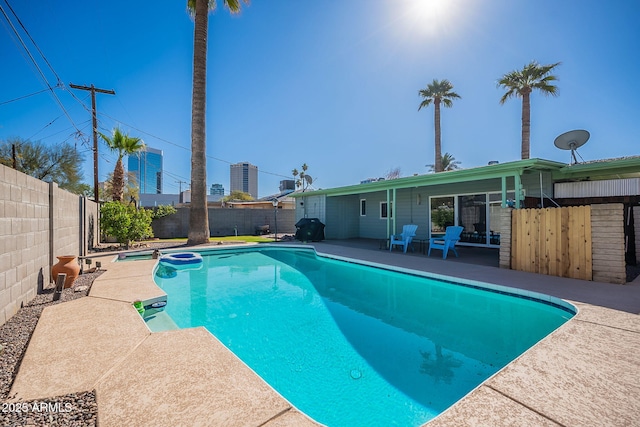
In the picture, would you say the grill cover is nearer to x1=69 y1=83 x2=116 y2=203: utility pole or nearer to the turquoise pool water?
the turquoise pool water

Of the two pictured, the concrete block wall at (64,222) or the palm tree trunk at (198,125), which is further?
the palm tree trunk at (198,125)

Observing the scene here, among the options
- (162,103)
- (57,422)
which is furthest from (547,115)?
(162,103)

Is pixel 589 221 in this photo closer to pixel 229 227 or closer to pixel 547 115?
pixel 547 115

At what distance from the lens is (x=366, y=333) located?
13.9 ft

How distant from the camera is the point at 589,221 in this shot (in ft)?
19.3

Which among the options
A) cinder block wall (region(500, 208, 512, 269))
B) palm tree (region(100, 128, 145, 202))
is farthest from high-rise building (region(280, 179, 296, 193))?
cinder block wall (region(500, 208, 512, 269))

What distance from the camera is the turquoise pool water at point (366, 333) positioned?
280 centimetres

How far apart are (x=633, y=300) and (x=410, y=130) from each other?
60.0 ft

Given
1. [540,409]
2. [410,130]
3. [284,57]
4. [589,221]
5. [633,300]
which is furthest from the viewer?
[410,130]

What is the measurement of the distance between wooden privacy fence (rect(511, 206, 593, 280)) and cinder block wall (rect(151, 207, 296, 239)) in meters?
14.2

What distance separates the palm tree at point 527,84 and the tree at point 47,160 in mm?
25732

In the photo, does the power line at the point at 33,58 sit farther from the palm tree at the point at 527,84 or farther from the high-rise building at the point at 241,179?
the high-rise building at the point at 241,179

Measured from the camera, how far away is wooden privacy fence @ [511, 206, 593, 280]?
5.97 meters

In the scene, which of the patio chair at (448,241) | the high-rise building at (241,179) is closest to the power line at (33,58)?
the patio chair at (448,241)
